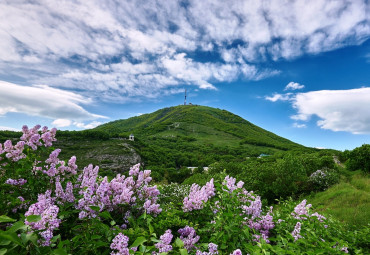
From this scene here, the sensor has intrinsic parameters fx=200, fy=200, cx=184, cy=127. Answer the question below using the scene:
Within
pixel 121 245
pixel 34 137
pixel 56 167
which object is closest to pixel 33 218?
pixel 121 245

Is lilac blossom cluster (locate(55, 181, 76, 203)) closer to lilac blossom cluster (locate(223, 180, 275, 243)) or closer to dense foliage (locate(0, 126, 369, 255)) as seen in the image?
dense foliage (locate(0, 126, 369, 255))

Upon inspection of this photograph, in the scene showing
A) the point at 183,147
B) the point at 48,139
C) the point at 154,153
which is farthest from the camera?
the point at 183,147

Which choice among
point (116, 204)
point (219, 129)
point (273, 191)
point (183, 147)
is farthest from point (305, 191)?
point (219, 129)

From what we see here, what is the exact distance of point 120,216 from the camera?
114 inches

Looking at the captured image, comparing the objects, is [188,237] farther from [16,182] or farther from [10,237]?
[16,182]

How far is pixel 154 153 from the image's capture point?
71.4 metres

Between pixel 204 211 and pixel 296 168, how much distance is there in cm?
Answer: 1335

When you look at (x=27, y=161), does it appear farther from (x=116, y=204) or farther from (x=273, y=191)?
(x=273, y=191)

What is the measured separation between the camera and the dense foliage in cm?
202

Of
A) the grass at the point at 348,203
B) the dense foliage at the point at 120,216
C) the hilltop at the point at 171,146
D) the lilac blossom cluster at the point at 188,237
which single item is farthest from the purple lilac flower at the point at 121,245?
the hilltop at the point at 171,146

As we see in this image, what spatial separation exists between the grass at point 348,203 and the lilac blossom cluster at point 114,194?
6.03 metres

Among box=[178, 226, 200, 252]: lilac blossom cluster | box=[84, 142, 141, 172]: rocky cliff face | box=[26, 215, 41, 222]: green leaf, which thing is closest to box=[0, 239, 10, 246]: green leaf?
box=[26, 215, 41, 222]: green leaf

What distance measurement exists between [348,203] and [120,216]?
1157 centimetres

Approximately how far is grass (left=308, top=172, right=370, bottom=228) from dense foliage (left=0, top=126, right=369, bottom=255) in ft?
16.1
